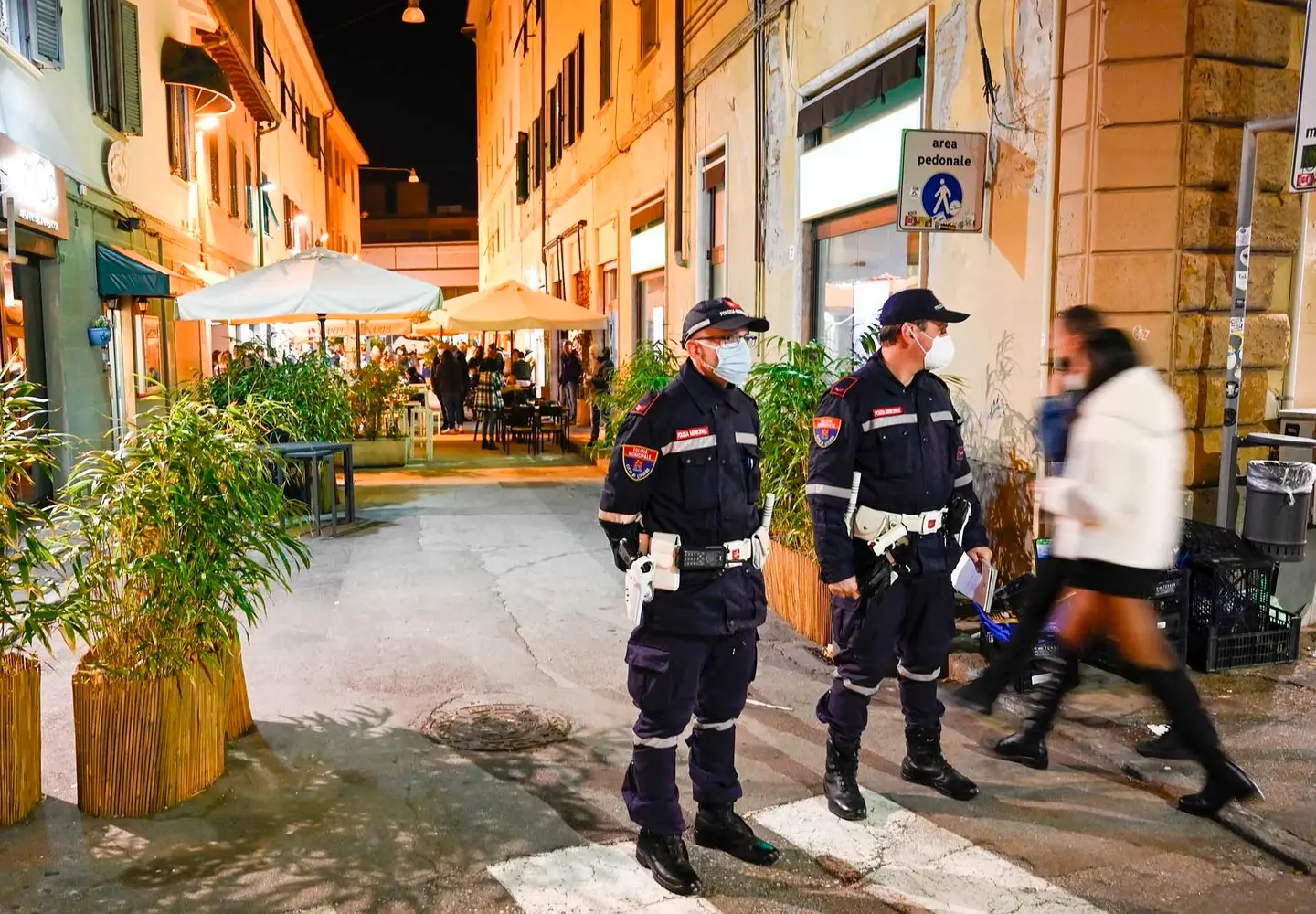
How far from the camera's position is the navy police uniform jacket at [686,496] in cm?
359

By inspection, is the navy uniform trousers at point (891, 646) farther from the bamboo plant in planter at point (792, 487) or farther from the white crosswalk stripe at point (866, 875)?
the bamboo plant in planter at point (792, 487)

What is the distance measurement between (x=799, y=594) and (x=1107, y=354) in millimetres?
3048

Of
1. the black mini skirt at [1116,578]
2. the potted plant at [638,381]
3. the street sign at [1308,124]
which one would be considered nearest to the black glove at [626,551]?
the black mini skirt at [1116,578]

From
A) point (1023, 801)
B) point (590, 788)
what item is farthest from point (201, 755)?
point (1023, 801)

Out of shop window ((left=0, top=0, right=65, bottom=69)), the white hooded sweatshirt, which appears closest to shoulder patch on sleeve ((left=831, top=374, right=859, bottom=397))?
the white hooded sweatshirt

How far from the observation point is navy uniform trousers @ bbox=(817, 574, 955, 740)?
410cm

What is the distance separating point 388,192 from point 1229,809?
6775 centimetres

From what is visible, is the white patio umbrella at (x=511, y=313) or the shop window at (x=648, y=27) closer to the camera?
the white patio umbrella at (x=511, y=313)

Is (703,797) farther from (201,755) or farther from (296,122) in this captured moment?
(296,122)

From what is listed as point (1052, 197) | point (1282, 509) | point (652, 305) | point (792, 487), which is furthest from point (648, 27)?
point (1282, 509)

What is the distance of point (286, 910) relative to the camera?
338 cm

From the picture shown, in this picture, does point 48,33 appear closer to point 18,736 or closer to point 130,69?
point 130,69

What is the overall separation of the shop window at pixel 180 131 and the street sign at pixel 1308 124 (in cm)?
1590

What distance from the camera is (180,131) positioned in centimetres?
1703
